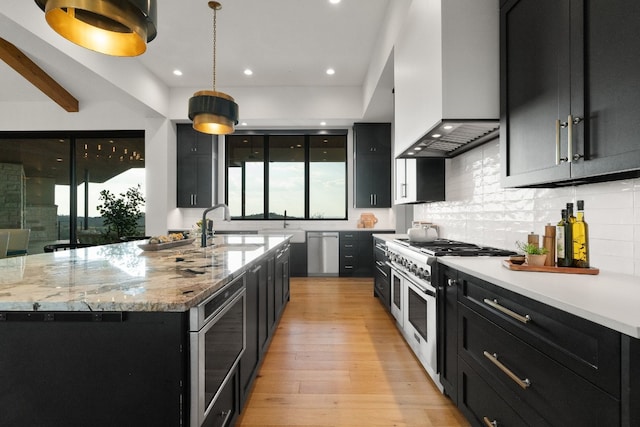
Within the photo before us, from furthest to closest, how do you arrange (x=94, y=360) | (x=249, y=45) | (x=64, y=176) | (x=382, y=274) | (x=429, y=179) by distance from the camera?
1. (x=64, y=176)
2. (x=249, y=45)
3. (x=382, y=274)
4. (x=429, y=179)
5. (x=94, y=360)

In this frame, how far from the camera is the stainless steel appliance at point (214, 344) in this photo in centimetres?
106

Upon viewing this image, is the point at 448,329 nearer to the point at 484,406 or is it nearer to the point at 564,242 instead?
the point at 484,406

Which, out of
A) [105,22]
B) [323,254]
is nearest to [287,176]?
[323,254]

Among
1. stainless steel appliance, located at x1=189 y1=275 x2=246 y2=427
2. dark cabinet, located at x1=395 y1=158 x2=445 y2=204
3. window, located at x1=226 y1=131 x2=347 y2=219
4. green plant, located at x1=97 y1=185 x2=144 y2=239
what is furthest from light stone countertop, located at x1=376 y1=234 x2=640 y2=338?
green plant, located at x1=97 y1=185 x2=144 y2=239

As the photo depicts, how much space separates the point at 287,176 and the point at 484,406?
5.32m

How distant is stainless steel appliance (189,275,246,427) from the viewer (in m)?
1.06

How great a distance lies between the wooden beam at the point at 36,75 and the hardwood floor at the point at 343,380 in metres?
5.17

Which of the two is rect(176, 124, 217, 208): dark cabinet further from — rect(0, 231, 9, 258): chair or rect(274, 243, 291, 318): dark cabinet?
rect(274, 243, 291, 318): dark cabinet

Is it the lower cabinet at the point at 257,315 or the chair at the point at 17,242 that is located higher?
the chair at the point at 17,242

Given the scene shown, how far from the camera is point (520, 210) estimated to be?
2.15 m

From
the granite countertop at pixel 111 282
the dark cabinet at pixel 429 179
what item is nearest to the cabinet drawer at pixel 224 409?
the granite countertop at pixel 111 282

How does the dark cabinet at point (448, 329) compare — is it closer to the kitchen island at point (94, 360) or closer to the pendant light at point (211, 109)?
the kitchen island at point (94, 360)

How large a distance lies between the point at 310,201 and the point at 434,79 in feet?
14.4

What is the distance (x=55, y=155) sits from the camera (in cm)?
607
